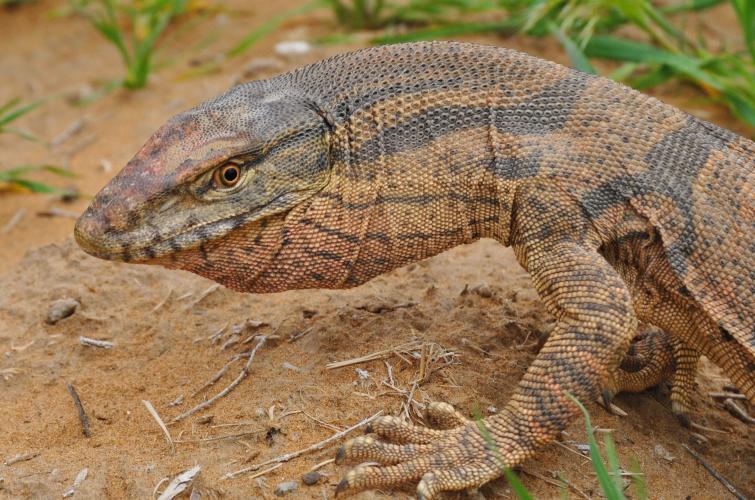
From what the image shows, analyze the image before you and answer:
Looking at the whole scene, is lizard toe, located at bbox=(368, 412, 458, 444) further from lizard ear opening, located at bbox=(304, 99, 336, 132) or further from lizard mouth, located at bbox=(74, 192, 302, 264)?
lizard ear opening, located at bbox=(304, 99, 336, 132)

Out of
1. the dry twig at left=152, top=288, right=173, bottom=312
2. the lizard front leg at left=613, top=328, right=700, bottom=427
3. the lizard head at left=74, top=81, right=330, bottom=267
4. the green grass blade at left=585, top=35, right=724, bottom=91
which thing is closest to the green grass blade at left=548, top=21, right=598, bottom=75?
the green grass blade at left=585, top=35, right=724, bottom=91

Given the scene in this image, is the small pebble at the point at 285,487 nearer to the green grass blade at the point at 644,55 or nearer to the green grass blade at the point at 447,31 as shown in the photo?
the green grass blade at the point at 644,55

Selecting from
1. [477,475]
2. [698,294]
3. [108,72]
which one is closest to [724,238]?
[698,294]

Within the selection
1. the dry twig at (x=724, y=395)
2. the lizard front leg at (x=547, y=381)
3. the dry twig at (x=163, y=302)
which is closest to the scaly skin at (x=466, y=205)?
the lizard front leg at (x=547, y=381)

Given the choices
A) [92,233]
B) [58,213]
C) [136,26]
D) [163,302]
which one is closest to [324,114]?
[92,233]

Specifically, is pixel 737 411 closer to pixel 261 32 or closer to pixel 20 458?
pixel 20 458

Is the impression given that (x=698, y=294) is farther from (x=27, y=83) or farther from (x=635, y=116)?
(x=27, y=83)
